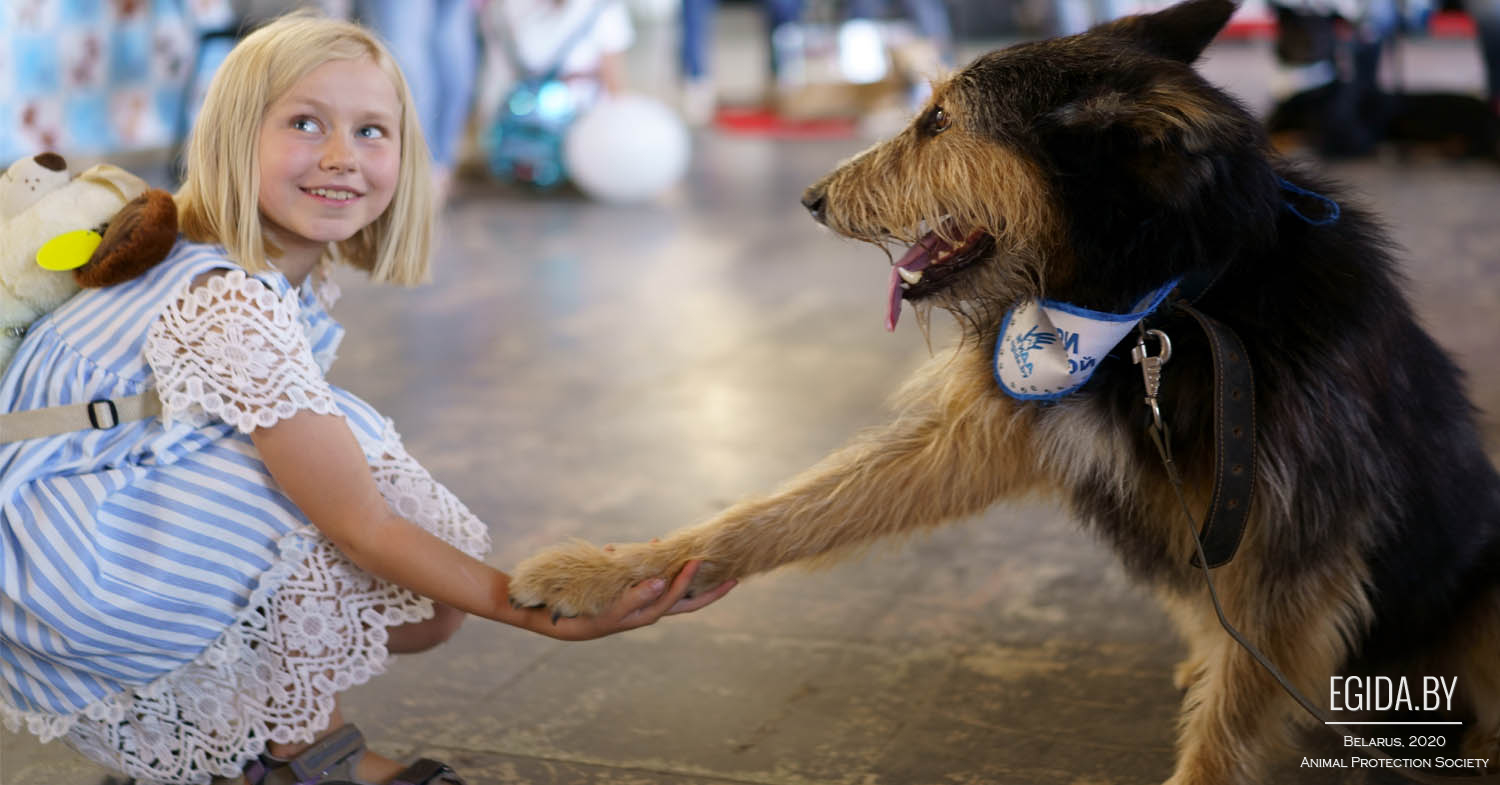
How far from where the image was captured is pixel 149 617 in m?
1.79

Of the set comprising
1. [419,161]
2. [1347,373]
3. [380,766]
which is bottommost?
[380,766]

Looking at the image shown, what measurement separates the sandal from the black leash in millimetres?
1122

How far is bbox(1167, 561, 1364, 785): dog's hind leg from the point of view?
1.86m

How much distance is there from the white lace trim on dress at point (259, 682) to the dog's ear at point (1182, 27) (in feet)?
4.33

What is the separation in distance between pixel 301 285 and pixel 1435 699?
1.86 metres

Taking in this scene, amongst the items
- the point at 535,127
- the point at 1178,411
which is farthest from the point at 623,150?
the point at 1178,411

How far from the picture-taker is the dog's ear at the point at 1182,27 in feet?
6.52

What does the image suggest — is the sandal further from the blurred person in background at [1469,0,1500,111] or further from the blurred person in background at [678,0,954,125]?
the blurred person in background at [678,0,954,125]

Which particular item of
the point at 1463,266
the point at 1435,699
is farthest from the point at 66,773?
the point at 1463,266

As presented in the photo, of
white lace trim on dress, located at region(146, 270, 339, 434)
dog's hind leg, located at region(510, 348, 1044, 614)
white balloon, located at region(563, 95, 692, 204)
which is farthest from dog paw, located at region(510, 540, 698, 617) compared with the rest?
white balloon, located at region(563, 95, 692, 204)

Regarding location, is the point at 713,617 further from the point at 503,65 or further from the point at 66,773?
the point at 503,65

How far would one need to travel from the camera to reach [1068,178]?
69.7 inches

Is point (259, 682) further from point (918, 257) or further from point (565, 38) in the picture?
point (565, 38)

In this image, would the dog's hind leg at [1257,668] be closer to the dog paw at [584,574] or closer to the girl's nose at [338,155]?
the dog paw at [584,574]
